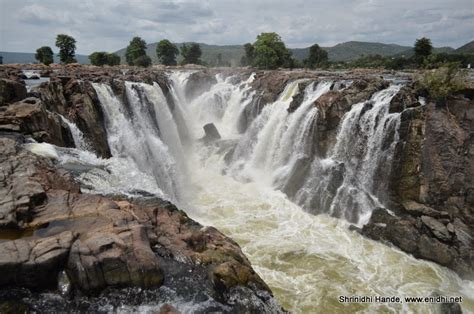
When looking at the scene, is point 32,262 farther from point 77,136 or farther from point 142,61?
point 142,61

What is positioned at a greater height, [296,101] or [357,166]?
[296,101]

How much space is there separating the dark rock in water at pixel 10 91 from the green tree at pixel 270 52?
5543 centimetres

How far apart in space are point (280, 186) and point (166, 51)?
71587mm

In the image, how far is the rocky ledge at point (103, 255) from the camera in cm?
775

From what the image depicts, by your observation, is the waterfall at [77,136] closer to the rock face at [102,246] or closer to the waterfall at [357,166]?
the rock face at [102,246]

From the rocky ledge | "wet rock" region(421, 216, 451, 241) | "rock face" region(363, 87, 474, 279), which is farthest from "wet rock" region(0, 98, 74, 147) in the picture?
"wet rock" region(421, 216, 451, 241)

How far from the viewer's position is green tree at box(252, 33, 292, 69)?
68.7m

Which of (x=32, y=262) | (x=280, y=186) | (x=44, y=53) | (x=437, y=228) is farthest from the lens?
(x=44, y=53)

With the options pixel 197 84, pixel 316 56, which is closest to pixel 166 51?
pixel 316 56

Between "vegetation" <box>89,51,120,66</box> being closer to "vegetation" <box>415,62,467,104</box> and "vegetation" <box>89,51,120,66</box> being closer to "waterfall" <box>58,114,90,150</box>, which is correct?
"waterfall" <box>58,114,90,150</box>

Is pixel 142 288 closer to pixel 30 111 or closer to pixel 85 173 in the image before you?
pixel 85 173

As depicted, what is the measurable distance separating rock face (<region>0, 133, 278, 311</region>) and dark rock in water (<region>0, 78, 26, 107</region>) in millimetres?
7637

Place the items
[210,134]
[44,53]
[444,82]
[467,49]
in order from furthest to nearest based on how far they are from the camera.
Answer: [467,49] < [44,53] < [210,134] < [444,82]

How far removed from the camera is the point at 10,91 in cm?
1761
